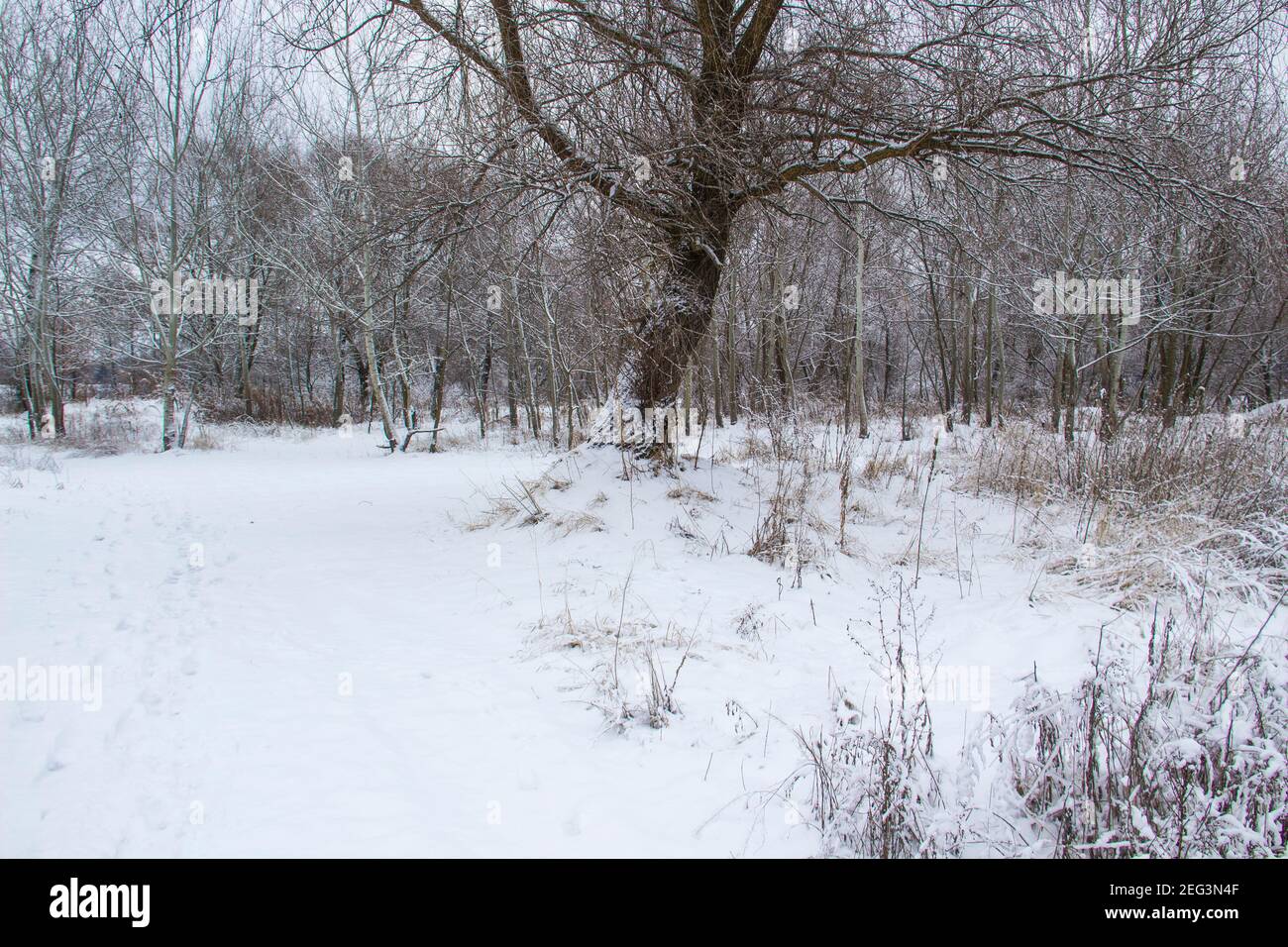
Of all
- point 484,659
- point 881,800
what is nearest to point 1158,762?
point 881,800

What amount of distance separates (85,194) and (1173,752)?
21647mm

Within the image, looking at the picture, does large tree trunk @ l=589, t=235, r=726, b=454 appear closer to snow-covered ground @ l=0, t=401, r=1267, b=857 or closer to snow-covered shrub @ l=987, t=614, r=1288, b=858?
snow-covered ground @ l=0, t=401, r=1267, b=857

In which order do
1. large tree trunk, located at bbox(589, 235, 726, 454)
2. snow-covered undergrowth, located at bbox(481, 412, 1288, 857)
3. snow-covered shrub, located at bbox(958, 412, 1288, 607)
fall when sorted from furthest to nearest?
large tree trunk, located at bbox(589, 235, 726, 454)
snow-covered shrub, located at bbox(958, 412, 1288, 607)
snow-covered undergrowth, located at bbox(481, 412, 1288, 857)

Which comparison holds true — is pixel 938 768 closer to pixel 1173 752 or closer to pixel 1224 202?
pixel 1173 752

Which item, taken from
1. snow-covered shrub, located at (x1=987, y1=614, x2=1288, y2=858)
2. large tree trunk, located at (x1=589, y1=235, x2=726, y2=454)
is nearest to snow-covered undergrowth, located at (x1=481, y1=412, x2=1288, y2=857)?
snow-covered shrub, located at (x1=987, y1=614, x2=1288, y2=858)

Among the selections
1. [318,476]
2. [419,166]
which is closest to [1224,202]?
[419,166]

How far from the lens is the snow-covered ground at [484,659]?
94.3 inches

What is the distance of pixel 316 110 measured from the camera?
14.8m

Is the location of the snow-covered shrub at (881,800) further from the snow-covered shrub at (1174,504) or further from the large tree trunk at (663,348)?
the large tree trunk at (663,348)

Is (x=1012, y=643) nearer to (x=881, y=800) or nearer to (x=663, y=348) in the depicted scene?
(x=881, y=800)

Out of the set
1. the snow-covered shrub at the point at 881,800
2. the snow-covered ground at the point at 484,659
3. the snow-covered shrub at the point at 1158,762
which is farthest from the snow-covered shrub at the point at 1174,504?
the snow-covered shrub at the point at 881,800

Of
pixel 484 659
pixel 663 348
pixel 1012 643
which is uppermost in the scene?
pixel 663 348

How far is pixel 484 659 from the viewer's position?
390 centimetres

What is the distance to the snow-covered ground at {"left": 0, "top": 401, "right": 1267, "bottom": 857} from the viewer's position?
7.86ft
